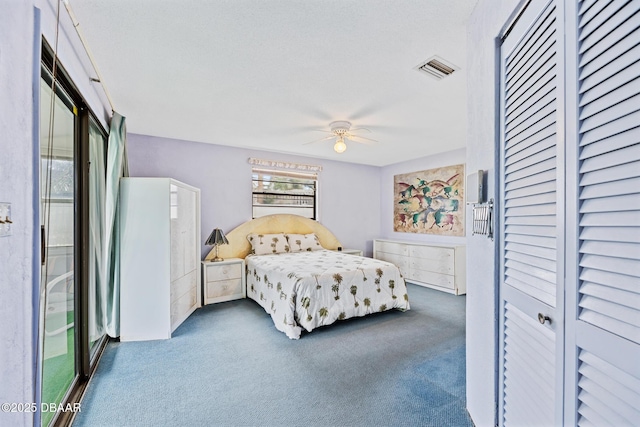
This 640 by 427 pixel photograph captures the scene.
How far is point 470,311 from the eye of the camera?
5.51 ft

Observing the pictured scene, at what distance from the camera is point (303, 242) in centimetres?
485

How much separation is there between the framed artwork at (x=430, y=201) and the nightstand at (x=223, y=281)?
3.22 metres

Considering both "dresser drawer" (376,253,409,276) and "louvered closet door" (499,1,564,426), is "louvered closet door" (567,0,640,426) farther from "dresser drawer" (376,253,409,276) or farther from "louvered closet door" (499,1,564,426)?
"dresser drawer" (376,253,409,276)

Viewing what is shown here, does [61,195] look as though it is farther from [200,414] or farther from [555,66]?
[555,66]

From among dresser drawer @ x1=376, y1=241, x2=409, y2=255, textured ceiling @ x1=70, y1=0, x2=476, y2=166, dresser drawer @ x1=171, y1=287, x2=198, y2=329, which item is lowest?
dresser drawer @ x1=171, y1=287, x2=198, y2=329

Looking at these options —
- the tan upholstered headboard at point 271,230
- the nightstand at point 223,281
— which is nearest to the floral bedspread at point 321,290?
the nightstand at point 223,281

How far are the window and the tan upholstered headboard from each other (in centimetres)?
17

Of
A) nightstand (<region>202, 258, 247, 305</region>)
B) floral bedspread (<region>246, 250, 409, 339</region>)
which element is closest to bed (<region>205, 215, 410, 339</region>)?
floral bedspread (<region>246, 250, 409, 339</region>)

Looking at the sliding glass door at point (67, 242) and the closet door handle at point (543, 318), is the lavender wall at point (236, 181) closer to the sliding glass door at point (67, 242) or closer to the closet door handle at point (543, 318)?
the sliding glass door at point (67, 242)

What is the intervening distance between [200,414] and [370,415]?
1.02 meters

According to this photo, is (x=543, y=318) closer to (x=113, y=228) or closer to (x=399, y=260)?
(x=113, y=228)

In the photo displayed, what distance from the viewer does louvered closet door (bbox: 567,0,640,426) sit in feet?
2.18

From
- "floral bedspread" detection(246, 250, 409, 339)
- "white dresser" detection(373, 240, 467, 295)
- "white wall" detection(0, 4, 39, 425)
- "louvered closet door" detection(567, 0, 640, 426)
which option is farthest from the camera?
"white dresser" detection(373, 240, 467, 295)

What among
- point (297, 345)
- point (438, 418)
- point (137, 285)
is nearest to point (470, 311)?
point (438, 418)
